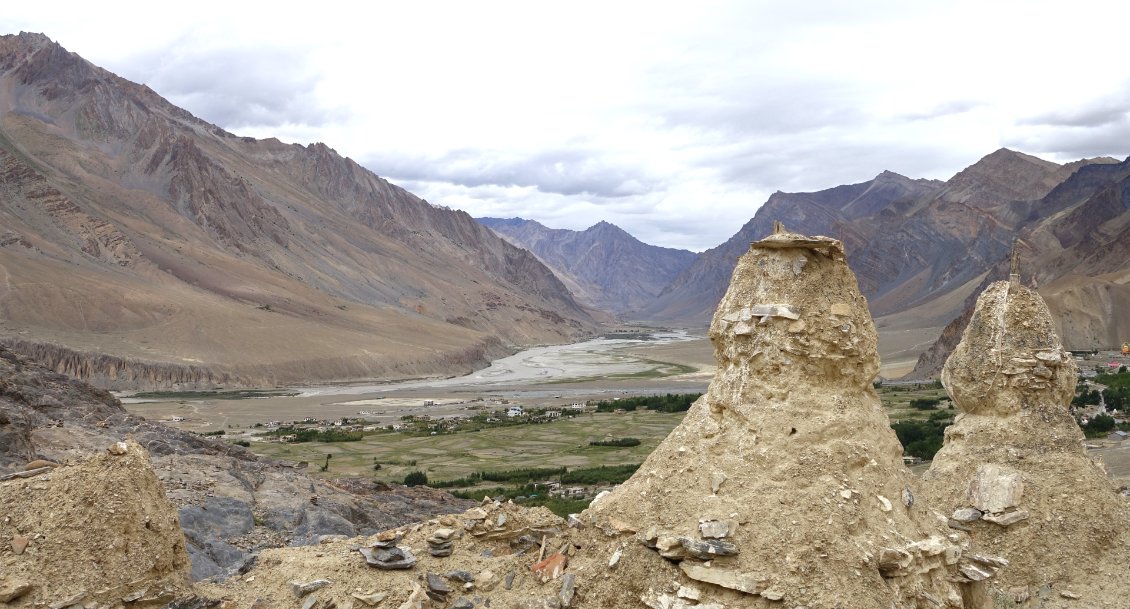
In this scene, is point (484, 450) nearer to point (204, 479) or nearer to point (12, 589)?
point (204, 479)

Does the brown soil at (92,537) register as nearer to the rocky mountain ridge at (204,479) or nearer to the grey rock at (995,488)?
the rocky mountain ridge at (204,479)

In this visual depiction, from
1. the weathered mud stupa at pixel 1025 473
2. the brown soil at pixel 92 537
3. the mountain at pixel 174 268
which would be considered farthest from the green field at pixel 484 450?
the mountain at pixel 174 268

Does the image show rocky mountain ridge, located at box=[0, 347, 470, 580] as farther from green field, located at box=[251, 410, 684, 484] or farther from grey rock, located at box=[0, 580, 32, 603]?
green field, located at box=[251, 410, 684, 484]

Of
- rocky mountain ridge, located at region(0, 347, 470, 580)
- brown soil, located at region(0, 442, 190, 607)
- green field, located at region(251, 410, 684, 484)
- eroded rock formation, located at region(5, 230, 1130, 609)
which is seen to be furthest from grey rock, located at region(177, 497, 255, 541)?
green field, located at region(251, 410, 684, 484)

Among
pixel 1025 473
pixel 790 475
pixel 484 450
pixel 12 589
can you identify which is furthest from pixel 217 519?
pixel 484 450

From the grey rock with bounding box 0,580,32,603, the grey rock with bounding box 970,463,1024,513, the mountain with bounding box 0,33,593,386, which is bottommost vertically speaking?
the grey rock with bounding box 970,463,1024,513
